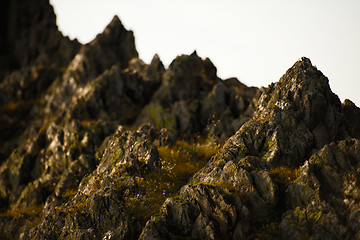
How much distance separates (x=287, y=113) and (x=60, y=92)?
4039 centimetres

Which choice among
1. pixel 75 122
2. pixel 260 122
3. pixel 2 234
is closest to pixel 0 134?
pixel 75 122

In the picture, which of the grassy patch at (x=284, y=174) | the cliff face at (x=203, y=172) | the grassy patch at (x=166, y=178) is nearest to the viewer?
the cliff face at (x=203, y=172)

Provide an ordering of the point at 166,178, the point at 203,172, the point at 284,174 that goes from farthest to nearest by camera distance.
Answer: the point at 166,178 → the point at 203,172 → the point at 284,174

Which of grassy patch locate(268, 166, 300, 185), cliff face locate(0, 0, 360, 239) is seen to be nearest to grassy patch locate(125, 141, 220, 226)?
cliff face locate(0, 0, 360, 239)

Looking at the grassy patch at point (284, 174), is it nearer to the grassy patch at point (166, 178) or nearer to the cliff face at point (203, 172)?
the cliff face at point (203, 172)

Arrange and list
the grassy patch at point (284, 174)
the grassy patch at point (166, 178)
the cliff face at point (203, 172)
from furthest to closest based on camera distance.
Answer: the grassy patch at point (166, 178) → the grassy patch at point (284, 174) → the cliff face at point (203, 172)

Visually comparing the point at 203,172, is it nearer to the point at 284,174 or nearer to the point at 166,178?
the point at 166,178

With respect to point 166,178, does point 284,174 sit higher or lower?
lower

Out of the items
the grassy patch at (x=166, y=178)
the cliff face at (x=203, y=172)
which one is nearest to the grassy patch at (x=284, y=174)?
the cliff face at (x=203, y=172)

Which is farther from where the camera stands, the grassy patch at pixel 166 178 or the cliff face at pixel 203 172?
the grassy patch at pixel 166 178

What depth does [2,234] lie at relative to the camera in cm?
2055

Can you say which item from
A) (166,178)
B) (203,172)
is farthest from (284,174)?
(166,178)

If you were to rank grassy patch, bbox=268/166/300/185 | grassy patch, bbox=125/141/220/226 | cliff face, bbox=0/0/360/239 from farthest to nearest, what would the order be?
grassy patch, bbox=125/141/220/226 → grassy patch, bbox=268/166/300/185 → cliff face, bbox=0/0/360/239

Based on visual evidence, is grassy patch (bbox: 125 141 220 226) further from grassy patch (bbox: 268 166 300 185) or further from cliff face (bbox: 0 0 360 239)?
grassy patch (bbox: 268 166 300 185)
